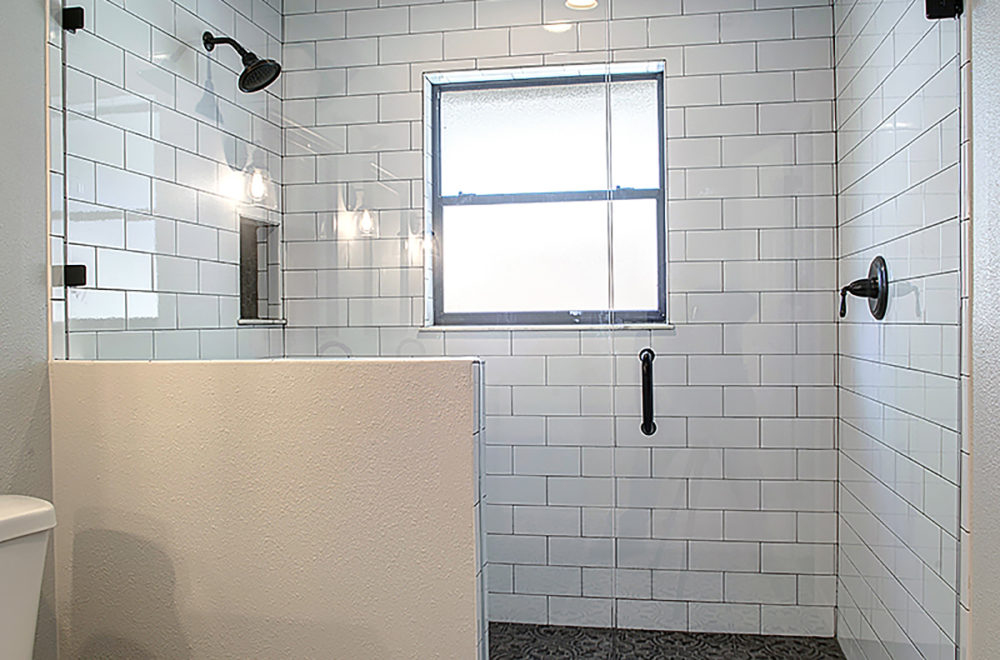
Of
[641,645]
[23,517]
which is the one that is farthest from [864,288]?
[23,517]

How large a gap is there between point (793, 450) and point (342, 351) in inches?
47.5

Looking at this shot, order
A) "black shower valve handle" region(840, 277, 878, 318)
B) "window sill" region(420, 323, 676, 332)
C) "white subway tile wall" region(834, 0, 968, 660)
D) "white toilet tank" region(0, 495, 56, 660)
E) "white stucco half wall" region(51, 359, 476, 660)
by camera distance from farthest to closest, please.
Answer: "window sill" region(420, 323, 676, 332) < "black shower valve handle" region(840, 277, 878, 318) < "white stucco half wall" region(51, 359, 476, 660) < "white subway tile wall" region(834, 0, 968, 660) < "white toilet tank" region(0, 495, 56, 660)

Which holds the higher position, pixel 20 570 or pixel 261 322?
pixel 261 322

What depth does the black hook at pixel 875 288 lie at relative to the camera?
74.6 inches

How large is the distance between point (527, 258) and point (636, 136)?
43cm

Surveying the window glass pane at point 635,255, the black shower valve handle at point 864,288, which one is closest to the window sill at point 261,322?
the window glass pane at point 635,255

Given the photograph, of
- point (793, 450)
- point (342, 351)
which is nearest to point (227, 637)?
point (342, 351)

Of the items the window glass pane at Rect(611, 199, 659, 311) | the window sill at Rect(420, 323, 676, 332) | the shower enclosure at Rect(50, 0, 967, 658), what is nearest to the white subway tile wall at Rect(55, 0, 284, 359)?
the shower enclosure at Rect(50, 0, 967, 658)

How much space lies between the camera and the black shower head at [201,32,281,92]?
2.08 metres

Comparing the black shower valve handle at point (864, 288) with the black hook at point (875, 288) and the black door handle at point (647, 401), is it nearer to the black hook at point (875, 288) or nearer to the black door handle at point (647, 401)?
the black hook at point (875, 288)

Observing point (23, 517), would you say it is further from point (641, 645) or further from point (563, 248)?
point (641, 645)

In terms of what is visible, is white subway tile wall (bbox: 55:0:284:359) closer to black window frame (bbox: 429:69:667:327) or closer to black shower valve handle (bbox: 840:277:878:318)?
black window frame (bbox: 429:69:667:327)

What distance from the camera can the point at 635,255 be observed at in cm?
202

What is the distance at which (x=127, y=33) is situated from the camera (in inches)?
80.7
